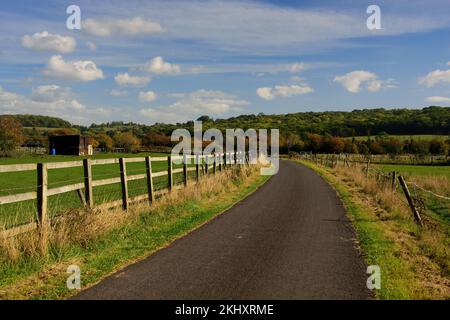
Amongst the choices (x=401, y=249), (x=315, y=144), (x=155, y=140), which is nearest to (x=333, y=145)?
(x=315, y=144)

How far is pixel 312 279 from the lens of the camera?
274 inches

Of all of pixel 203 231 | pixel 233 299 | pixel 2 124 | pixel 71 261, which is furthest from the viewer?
pixel 2 124

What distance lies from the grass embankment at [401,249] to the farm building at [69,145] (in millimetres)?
102976

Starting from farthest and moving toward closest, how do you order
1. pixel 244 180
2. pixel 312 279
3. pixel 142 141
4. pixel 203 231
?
pixel 142 141 → pixel 244 180 → pixel 203 231 → pixel 312 279

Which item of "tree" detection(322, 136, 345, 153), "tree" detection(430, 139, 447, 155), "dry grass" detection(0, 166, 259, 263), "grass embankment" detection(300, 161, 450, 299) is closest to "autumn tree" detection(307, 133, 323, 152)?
"tree" detection(322, 136, 345, 153)

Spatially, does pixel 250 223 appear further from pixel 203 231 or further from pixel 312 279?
pixel 312 279

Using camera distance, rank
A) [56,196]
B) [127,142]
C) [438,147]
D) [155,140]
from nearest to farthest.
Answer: [56,196]
[438,147]
[127,142]
[155,140]

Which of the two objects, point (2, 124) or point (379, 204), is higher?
point (2, 124)

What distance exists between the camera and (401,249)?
9.55 m

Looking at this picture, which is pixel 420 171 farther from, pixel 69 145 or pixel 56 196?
pixel 69 145

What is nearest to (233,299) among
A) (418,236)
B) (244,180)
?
(418,236)

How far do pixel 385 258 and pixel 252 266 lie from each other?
8.71 feet

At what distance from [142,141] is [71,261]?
5968 inches

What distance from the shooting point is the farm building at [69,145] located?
111625mm
